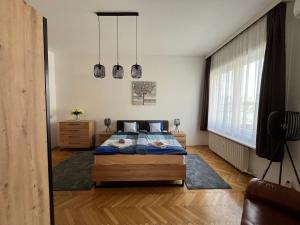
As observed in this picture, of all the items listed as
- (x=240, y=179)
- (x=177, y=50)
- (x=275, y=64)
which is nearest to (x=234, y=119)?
(x=240, y=179)

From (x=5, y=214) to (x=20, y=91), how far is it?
630 mm

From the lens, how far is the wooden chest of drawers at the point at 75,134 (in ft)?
15.3

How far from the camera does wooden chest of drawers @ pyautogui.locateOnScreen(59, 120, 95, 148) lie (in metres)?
4.65

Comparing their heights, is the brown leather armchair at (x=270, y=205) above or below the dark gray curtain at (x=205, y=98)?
below

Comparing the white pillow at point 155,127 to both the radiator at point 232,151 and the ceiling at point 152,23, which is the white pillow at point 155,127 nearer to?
the radiator at point 232,151

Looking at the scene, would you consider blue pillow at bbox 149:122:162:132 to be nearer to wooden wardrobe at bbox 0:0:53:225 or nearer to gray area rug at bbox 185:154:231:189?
gray area rug at bbox 185:154:231:189

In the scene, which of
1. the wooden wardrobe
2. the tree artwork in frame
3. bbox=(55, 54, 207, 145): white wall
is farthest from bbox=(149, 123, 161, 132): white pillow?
the wooden wardrobe

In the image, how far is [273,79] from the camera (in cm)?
235

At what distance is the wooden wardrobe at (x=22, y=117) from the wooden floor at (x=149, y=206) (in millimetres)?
997

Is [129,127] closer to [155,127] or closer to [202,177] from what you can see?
[155,127]

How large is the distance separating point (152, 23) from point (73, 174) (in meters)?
3.06

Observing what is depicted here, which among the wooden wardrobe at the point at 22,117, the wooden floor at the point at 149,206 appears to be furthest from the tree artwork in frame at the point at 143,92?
the wooden wardrobe at the point at 22,117

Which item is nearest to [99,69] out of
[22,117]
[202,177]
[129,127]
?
[129,127]

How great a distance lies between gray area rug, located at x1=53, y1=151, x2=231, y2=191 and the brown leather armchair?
49.0 inches
